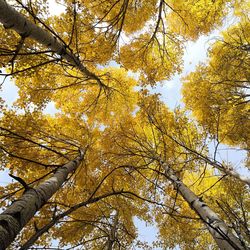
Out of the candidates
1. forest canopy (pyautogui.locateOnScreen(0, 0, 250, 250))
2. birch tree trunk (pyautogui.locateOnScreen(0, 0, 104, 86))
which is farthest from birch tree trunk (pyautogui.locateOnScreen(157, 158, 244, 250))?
birch tree trunk (pyautogui.locateOnScreen(0, 0, 104, 86))

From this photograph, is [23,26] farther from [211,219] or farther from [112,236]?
[112,236]

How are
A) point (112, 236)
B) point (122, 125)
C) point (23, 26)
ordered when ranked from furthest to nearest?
point (122, 125)
point (112, 236)
point (23, 26)

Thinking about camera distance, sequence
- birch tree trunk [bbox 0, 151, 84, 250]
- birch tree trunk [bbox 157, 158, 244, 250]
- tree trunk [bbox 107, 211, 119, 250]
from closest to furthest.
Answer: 1. birch tree trunk [bbox 0, 151, 84, 250]
2. birch tree trunk [bbox 157, 158, 244, 250]
3. tree trunk [bbox 107, 211, 119, 250]

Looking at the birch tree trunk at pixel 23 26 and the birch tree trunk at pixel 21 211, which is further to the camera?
the birch tree trunk at pixel 23 26

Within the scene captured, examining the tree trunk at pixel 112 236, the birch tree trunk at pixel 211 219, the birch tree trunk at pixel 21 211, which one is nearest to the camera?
the birch tree trunk at pixel 21 211

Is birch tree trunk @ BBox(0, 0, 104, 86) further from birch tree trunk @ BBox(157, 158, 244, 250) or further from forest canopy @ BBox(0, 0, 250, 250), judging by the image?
birch tree trunk @ BBox(157, 158, 244, 250)

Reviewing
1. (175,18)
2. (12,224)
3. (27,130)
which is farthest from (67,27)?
(175,18)

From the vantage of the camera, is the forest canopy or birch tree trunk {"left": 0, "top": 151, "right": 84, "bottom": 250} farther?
the forest canopy

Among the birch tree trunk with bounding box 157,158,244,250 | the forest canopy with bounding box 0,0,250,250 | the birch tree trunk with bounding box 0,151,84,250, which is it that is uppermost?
the forest canopy with bounding box 0,0,250,250

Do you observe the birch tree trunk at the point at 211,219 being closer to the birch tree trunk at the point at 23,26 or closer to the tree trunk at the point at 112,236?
the tree trunk at the point at 112,236

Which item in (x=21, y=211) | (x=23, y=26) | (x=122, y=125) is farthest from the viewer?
(x=122, y=125)

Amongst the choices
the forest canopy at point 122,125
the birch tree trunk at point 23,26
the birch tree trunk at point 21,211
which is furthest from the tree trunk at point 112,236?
the birch tree trunk at point 23,26

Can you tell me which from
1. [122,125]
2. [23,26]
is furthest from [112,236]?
[23,26]

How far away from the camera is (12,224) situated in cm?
161
